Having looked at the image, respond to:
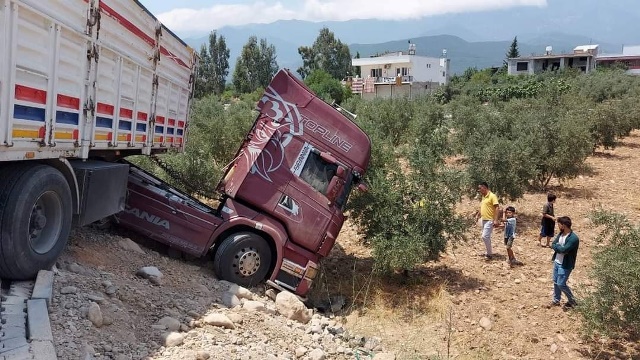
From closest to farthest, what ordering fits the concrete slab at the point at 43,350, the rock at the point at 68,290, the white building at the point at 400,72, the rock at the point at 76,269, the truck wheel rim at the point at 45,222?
the concrete slab at the point at 43,350
the rock at the point at 68,290
the truck wheel rim at the point at 45,222
the rock at the point at 76,269
the white building at the point at 400,72

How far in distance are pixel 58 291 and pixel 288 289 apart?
3.23m

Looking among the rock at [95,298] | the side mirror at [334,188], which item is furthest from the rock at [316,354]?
the side mirror at [334,188]

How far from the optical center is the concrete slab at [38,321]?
374 centimetres

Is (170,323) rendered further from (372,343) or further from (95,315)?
(372,343)

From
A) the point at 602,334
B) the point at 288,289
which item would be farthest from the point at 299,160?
the point at 602,334

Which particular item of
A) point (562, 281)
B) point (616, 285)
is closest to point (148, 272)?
point (616, 285)

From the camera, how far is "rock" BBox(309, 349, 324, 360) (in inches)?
220

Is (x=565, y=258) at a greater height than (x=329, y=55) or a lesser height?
lesser

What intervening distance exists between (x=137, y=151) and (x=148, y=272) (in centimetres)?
188

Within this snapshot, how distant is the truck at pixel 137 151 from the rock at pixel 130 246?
0.26m

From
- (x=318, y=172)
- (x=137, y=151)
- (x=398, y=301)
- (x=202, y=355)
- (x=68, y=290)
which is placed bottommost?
(x=398, y=301)

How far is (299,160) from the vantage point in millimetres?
7359

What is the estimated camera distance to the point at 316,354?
5.64 metres

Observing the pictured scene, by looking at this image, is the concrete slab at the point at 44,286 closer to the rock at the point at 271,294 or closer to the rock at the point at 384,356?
the rock at the point at 271,294
